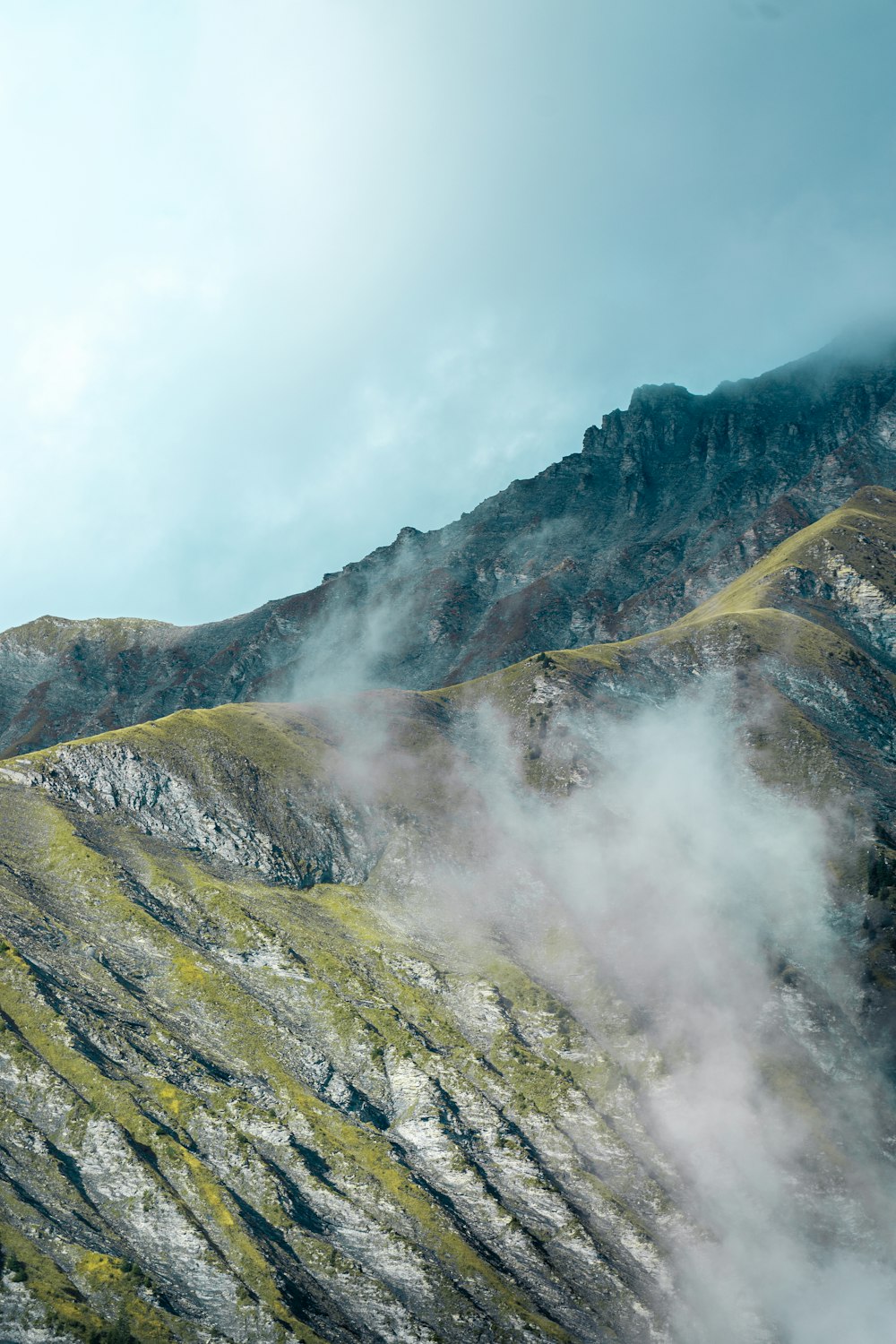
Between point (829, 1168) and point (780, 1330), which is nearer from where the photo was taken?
point (780, 1330)

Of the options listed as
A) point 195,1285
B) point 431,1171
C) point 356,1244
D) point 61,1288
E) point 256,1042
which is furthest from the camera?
point 256,1042

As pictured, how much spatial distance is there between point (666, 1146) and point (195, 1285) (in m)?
101

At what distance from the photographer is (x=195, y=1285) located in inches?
5113

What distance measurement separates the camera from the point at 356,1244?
150 meters

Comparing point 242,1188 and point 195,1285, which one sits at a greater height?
point 242,1188

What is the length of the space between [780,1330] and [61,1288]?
116 meters

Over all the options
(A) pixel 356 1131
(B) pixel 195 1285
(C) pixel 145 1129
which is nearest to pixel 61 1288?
(B) pixel 195 1285

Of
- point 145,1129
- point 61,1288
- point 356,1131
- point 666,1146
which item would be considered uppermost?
point 666,1146

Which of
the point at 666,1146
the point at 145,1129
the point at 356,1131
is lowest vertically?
the point at 145,1129

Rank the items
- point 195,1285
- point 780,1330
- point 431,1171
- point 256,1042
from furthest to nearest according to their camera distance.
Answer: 1. point 256,1042
2. point 431,1171
3. point 780,1330
4. point 195,1285

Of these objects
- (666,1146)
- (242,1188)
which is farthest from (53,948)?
(666,1146)

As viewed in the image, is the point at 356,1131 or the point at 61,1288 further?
the point at 356,1131

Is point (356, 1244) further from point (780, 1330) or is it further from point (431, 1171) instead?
point (780, 1330)

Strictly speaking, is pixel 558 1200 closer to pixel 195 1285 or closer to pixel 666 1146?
pixel 666 1146
